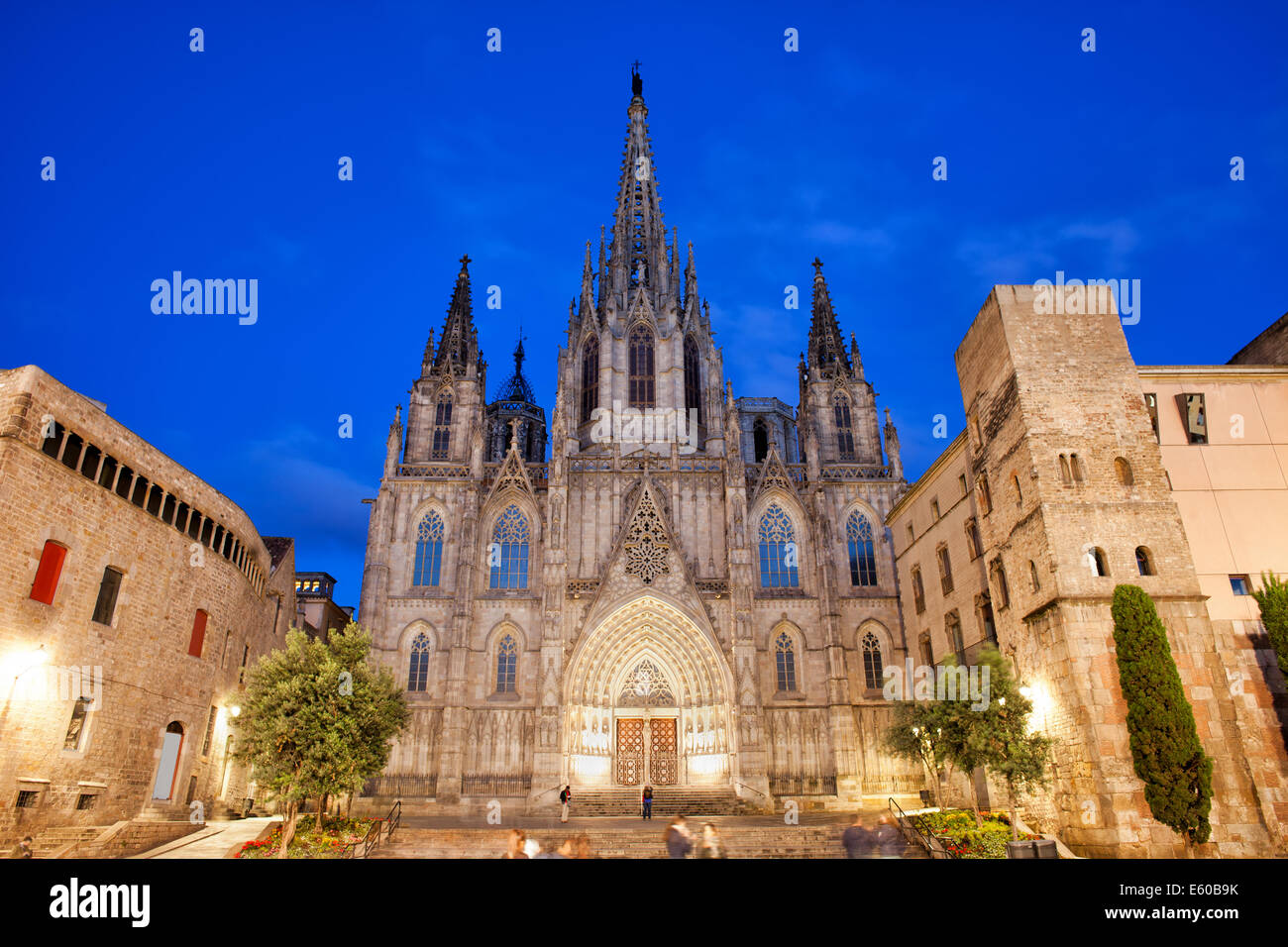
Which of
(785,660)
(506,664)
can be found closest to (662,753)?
(785,660)

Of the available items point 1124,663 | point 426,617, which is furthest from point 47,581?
point 1124,663

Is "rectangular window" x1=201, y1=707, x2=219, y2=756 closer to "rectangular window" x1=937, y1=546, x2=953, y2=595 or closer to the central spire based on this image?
"rectangular window" x1=937, y1=546, x2=953, y2=595

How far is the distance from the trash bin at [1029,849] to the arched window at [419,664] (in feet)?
75.5

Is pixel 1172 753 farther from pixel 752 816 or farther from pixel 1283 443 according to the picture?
pixel 752 816

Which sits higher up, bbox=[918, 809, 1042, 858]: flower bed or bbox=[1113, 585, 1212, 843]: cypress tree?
bbox=[1113, 585, 1212, 843]: cypress tree

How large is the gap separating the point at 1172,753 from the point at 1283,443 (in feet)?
30.1

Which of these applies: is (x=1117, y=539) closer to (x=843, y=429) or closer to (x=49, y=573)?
(x=843, y=429)

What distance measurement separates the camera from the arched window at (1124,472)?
57.7ft

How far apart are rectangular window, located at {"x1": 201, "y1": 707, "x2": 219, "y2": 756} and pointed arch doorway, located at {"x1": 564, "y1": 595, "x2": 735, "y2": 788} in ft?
38.5

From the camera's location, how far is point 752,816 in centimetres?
2567

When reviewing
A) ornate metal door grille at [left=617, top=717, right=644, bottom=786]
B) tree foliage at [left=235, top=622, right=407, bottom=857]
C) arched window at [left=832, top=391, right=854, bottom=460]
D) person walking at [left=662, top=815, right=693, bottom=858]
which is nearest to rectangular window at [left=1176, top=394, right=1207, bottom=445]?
person walking at [left=662, top=815, right=693, bottom=858]

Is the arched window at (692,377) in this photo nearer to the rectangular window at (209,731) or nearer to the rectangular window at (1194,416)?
the rectangular window at (1194,416)

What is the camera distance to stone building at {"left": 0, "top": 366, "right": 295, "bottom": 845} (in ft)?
52.1

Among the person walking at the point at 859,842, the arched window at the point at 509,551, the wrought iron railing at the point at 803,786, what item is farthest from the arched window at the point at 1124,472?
the arched window at the point at 509,551
